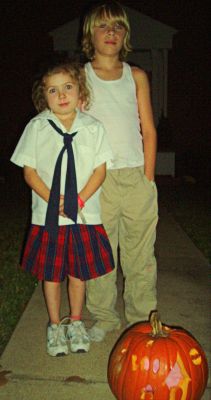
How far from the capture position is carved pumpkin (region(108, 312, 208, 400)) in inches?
96.3

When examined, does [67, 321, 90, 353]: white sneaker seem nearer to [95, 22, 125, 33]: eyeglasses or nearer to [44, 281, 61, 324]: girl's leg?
[44, 281, 61, 324]: girl's leg

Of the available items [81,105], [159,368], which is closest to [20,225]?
[81,105]

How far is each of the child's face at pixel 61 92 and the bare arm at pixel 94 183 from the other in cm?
38

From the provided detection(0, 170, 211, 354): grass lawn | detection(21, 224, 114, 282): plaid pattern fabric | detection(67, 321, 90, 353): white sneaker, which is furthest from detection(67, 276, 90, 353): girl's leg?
detection(0, 170, 211, 354): grass lawn

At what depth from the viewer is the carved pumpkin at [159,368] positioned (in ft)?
8.02

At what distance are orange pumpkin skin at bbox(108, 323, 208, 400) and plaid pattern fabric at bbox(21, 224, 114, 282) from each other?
1.80 feet

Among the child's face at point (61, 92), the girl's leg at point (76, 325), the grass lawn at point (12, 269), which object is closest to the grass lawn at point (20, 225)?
the grass lawn at point (12, 269)

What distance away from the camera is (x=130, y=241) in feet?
10.7

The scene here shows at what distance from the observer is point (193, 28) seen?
11.6 metres

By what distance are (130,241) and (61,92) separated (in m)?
1.03

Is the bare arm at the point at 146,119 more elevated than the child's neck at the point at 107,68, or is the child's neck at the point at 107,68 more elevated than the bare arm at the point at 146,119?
the child's neck at the point at 107,68

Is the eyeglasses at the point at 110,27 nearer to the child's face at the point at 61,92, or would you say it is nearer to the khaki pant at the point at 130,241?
the child's face at the point at 61,92

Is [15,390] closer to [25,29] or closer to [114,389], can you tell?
[114,389]

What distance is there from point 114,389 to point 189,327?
0.96 m
